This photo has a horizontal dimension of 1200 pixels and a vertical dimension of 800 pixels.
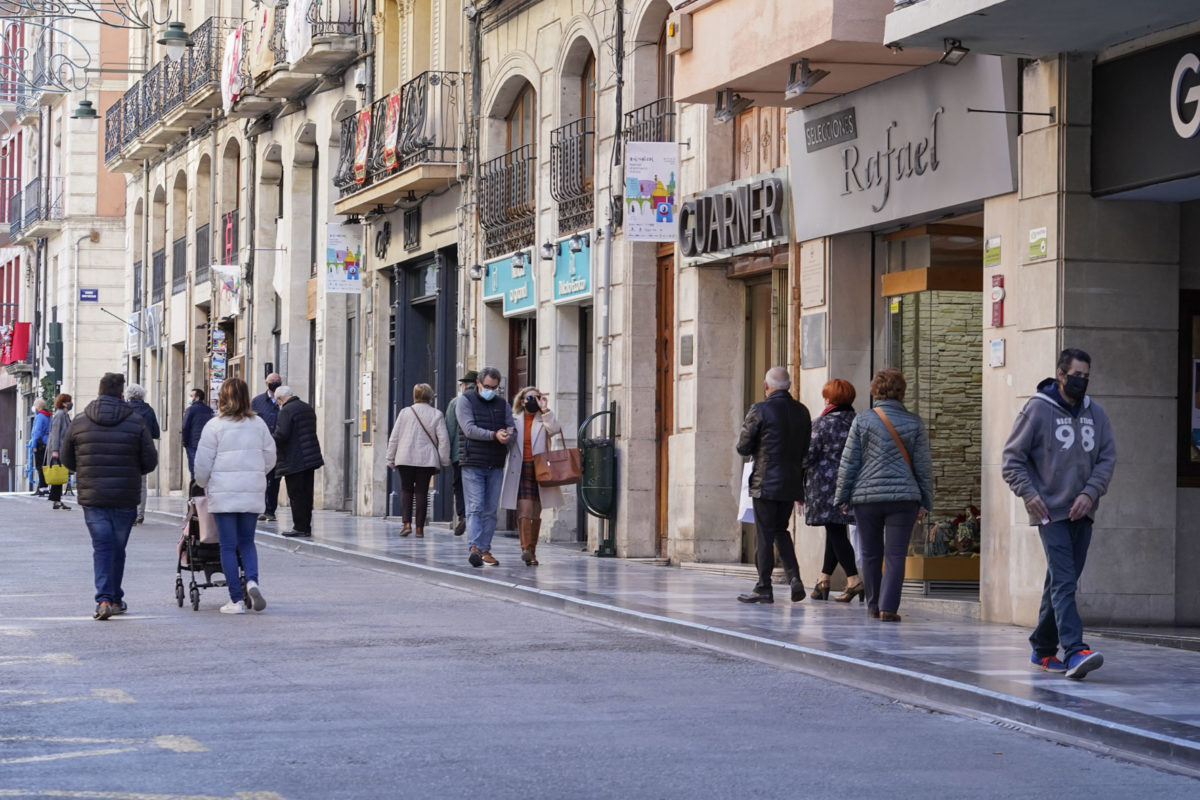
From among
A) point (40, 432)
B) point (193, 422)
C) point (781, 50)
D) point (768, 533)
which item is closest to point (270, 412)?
point (193, 422)

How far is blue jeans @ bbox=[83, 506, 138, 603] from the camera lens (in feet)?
47.6

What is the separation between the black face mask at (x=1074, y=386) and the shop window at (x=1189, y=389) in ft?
10.8

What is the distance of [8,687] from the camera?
1062 cm

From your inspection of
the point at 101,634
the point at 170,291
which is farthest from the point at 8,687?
the point at 170,291

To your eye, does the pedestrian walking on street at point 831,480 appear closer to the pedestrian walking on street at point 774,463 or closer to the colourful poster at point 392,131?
the pedestrian walking on street at point 774,463

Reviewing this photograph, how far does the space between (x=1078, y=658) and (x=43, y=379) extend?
46.0m

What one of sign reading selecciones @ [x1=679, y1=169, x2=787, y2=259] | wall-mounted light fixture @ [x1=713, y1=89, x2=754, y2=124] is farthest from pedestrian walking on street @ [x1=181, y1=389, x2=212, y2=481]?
wall-mounted light fixture @ [x1=713, y1=89, x2=754, y2=124]

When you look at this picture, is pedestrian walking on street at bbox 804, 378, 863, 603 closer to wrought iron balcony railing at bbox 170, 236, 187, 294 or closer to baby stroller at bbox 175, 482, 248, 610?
baby stroller at bbox 175, 482, 248, 610

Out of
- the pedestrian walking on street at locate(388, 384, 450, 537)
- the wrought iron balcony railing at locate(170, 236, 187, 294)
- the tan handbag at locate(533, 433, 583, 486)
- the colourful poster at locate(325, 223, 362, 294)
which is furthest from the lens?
the wrought iron balcony railing at locate(170, 236, 187, 294)

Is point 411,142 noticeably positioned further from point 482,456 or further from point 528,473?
point 482,456

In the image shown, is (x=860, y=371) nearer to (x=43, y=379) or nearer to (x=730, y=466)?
(x=730, y=466)

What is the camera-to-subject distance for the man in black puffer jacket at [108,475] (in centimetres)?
1462

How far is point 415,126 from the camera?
2786 cm

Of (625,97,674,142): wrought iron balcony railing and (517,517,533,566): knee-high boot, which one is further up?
(625,97,674,142): wrought iron balcony railing
